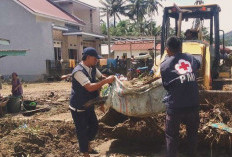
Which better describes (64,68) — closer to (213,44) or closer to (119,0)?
(213,44)

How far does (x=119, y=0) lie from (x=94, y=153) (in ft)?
155

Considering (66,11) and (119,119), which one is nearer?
(119,119)

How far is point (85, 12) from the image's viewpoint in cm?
3019

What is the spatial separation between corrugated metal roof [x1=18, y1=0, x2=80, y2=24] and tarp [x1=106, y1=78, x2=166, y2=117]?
1725cm

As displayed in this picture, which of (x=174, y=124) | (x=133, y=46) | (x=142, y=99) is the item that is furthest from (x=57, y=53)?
(x=174, y=124)

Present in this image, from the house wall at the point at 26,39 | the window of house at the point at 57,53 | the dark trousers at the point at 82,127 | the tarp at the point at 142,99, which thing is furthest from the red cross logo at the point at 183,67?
the window of house at the point at 57,53

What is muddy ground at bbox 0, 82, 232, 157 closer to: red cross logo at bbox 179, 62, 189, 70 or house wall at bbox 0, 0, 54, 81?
red cross logo at bbox 179, 62, 189, 70

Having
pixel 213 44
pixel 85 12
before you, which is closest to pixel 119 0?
pixel 85 12

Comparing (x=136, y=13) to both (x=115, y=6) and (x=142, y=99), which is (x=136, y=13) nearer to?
(x=115, y=6)

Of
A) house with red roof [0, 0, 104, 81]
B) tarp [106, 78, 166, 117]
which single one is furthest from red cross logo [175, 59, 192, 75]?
house with red roof [0, 0, 104, 81]

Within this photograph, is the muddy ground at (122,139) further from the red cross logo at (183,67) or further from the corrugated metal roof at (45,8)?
the corrugated metal roof at (45,8)

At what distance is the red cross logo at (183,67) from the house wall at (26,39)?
17.9 meters

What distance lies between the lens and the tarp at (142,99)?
4.24m

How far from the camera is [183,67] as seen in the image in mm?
3449
